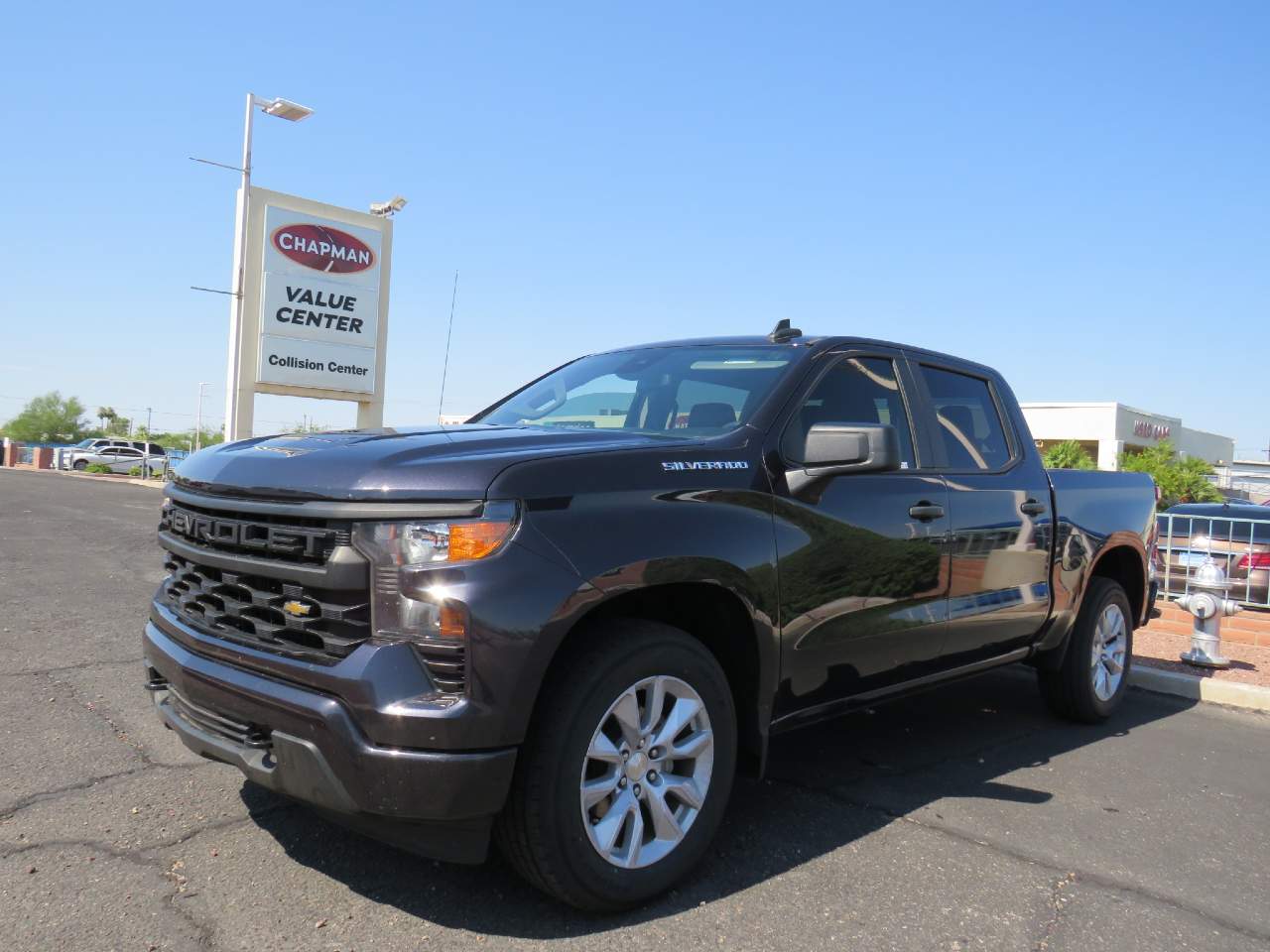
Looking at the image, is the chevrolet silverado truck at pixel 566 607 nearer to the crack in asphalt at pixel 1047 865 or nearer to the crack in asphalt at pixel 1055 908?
the crack in asphalt at pixel 1047 865

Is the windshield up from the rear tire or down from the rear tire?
up

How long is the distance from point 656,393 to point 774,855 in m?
1.92

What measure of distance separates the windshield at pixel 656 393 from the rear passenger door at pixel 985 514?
38.7 inches

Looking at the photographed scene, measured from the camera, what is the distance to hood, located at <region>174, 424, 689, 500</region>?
2.85 meters

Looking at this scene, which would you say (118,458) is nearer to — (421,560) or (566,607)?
(421,560)

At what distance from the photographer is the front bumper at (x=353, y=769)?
270cm

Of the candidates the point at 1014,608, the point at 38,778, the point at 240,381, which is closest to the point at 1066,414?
the point at 240,381

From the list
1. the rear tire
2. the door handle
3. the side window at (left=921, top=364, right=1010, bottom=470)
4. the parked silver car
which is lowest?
the parked silver car

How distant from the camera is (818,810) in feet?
13.6

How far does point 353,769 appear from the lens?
2.72m

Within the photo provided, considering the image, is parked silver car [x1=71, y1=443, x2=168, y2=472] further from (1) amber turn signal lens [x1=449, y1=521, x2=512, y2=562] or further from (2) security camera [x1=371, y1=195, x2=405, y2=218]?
(1) amber turn signal lens [x1=449, y1=521, x2=512, y2=562]

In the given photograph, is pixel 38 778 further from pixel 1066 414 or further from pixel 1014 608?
pixel 1066 414

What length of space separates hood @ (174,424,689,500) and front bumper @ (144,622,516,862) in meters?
0.57

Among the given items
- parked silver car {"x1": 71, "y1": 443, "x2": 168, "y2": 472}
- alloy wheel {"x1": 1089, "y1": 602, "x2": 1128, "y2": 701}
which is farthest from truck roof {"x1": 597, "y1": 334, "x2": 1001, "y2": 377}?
parked silver car {"x1": 71, "y1": 443, "x2": 168, "y2": 472}
